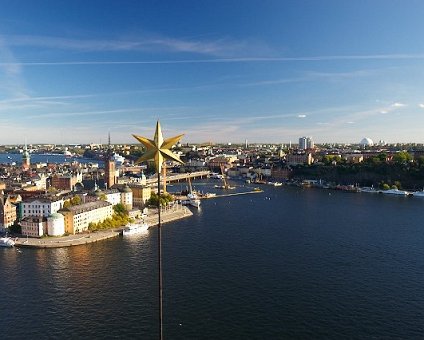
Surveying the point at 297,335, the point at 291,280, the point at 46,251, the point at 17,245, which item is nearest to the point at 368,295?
the point at 291,280

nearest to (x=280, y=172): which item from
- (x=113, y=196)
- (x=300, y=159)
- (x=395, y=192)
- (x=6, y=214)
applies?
(x=300, y=159)

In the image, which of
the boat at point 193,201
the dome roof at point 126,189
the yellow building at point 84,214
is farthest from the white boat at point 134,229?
the boat at point 193,201

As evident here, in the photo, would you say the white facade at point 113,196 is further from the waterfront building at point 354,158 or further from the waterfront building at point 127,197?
the waterfront building at point 354,158

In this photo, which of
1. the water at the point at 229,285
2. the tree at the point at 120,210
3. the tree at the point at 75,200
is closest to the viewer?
the water at the point at 229,285

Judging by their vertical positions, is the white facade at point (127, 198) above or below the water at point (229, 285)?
above

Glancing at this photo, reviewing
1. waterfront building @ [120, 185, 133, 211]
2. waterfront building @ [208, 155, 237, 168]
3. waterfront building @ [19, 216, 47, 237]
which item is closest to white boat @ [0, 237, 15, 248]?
waterfront building @ [19, 216, 47, 237]

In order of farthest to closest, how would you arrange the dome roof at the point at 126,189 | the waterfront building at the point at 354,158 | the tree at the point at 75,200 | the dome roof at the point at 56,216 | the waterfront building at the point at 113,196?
1. the waterfront building at the point at 354,158
2. the dome roof at the point at 126,189
3. the waterfront building at the point at 113,196
4. the tree at the point at 75,200
5. the dome roof at the point at 56,216

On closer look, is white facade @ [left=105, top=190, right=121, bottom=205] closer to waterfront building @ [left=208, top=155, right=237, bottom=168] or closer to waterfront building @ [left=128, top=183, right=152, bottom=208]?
waterfront building @ [left=128, top=183, right=152, bottom=208]

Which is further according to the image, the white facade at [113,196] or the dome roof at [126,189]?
the dome roof at [126,189]
